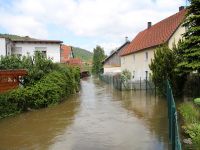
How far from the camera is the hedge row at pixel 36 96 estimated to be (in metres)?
20.1

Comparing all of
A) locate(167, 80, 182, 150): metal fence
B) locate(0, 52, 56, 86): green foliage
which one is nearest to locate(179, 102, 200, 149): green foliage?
locate(167, 80, 182, 150): metal fence

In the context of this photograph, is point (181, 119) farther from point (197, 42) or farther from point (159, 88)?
point (159, 88)

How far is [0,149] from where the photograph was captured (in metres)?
12.5

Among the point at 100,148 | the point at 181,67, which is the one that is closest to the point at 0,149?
the point at 100,148

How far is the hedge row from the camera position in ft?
65.9

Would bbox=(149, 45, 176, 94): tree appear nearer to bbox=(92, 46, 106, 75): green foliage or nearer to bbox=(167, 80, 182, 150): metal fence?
bbox=(167, 80, 182, 150): metal fence

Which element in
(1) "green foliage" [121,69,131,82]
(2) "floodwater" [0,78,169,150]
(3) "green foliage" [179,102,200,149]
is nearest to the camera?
(3) "green foliage" [179,102,200,149]

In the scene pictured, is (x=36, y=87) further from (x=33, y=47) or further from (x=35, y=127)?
(x=33, y=47)

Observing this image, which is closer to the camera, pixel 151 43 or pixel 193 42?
pixel 193 42

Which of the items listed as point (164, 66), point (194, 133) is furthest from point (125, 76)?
point (194, 133)

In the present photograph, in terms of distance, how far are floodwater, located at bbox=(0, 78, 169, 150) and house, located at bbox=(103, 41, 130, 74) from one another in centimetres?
4258

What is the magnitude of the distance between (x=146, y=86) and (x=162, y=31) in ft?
26.8

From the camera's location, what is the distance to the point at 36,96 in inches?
868

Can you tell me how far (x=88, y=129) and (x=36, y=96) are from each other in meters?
7.30
